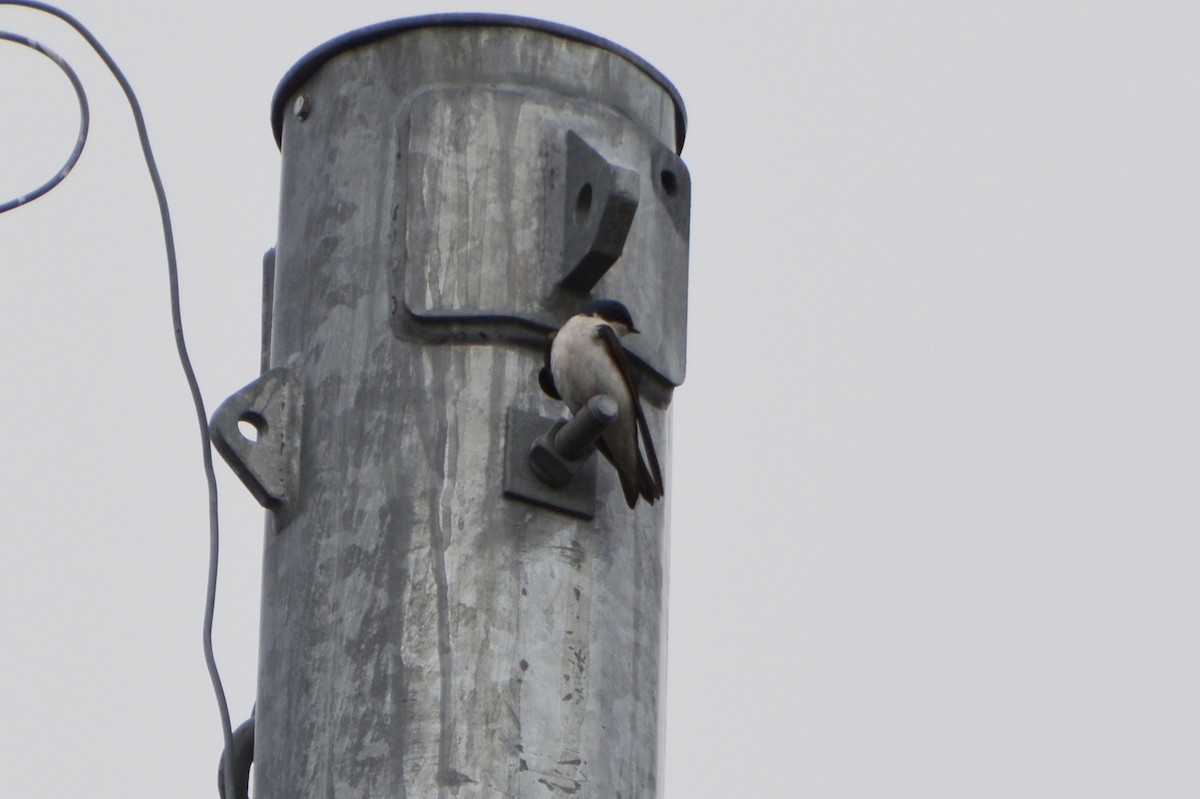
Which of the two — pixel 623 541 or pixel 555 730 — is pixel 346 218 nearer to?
pixel 623 541

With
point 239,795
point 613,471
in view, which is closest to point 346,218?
point 613,471

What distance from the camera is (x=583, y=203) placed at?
4.23 metres

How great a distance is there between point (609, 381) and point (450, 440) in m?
0.27

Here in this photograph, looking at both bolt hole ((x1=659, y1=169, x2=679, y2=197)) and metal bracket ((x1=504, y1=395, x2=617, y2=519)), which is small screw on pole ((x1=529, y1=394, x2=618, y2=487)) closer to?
metal bracket ((x1=504, y1=395, x2=617, y2=519))

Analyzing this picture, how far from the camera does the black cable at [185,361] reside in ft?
14.5

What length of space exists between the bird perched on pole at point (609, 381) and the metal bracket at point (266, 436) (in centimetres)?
43

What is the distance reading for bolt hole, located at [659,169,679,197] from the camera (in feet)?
14.9

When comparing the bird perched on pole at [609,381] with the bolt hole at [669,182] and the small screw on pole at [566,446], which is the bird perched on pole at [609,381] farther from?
the bolt hole at [669,182]

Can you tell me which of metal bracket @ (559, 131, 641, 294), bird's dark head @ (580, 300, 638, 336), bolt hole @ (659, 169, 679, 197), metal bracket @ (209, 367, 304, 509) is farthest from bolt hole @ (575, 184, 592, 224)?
metal bracket @ (209, 367, 304, 509)

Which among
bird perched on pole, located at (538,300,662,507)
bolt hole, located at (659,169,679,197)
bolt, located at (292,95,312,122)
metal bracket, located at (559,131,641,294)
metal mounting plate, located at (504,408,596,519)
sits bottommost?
metal mounting plate, located at (504,408,596,519)

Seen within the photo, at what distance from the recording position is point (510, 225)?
428cm

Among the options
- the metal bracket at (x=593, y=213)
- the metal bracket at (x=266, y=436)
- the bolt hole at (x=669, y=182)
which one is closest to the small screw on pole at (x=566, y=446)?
the metal bracket at (x=593, y=213)

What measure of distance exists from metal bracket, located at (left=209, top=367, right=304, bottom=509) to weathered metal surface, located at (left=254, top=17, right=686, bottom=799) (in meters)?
0.03

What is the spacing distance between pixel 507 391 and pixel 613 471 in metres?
0.22
